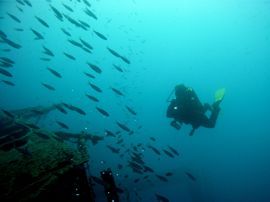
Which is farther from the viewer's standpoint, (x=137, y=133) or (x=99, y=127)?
(x=137, y=133)

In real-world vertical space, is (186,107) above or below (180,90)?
below

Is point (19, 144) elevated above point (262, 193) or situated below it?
above

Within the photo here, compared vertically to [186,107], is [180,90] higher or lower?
higher

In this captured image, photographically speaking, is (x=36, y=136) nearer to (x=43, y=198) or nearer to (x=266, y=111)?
(x=43, y=198)

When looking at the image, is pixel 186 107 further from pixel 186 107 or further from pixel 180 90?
pixel 180 90

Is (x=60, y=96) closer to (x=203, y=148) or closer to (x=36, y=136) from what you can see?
(x=203, y=148)

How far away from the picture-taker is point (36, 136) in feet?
24.4

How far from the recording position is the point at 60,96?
11688cm

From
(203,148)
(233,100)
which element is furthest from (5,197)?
(233,100)

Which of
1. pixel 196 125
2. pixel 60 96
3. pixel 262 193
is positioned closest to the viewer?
pixel 196 125

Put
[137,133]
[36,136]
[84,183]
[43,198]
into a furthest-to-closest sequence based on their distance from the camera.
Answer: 1. [137,133]
2. [36,136]
3. [84,183]
4. [43,198]

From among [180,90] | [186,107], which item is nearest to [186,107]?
[186,107]

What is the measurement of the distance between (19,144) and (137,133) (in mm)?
98728

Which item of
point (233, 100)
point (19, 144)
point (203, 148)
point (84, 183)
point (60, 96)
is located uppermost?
point (233, 100)
